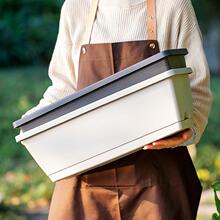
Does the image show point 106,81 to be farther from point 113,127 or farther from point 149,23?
point 149,23

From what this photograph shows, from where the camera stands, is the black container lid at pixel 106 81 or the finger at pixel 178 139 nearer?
the black container lid at pixel 106 81

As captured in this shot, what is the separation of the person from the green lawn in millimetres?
2990

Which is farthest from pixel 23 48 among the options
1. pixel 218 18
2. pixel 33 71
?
pixel 218 18

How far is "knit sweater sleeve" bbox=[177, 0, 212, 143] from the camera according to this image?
211 cm

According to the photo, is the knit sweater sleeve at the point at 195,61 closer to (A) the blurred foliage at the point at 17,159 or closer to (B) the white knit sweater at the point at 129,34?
(B) the white knit sweater at the point at 129,34

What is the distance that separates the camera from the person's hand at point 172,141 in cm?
192

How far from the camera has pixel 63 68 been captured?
7.36 feet

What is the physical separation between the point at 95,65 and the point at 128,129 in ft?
0.97

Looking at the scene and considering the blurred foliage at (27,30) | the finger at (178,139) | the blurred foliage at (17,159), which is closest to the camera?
the finger at (178,139)

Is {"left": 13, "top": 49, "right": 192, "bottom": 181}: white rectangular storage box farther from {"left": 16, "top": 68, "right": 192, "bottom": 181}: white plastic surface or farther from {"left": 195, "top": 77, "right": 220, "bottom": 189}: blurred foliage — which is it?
{"left": 195, "top": 77, "right": 220, "bottom": 189}: blurred foliage

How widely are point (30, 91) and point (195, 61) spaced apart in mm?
6873

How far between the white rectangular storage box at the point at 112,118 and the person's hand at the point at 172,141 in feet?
0.09

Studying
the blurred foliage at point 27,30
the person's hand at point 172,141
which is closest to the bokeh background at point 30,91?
the blurred foliage at point 27,30

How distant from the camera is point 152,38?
2129mm
